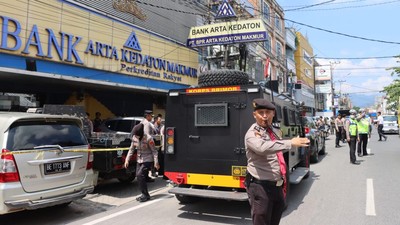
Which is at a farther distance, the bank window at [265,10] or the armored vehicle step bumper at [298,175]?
the bank window at [265,10]

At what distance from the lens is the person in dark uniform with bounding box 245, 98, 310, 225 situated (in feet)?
11.2

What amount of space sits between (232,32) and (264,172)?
14.5 m

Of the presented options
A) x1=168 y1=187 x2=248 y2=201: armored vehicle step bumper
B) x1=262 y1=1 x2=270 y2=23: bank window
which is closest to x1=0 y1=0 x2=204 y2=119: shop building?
x1=168 y1=187 x2=248 y2=201: armored vehicle step bumper

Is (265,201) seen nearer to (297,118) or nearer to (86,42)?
(297,118)

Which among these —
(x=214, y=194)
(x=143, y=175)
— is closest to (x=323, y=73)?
(x=143, y=175)

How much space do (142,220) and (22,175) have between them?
2.01 metres

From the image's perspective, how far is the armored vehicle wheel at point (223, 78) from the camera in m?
6.28

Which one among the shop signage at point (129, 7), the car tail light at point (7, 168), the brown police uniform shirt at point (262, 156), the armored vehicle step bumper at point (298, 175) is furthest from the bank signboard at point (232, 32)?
the brown police uniform shirt at point (262, 156)

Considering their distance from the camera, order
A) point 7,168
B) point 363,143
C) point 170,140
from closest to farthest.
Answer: point 7,168, point 170,140, point 363,143

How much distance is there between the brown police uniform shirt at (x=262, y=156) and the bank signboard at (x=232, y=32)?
13.8 m

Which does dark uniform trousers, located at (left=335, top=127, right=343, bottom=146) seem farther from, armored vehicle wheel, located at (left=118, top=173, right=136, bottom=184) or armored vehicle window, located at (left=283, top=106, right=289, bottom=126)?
armored vehicle wheel, located at (left=118, top=173, right=136, bottom=184)

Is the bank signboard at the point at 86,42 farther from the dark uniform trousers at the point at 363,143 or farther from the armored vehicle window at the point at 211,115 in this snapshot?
the dark uniform trousers at the point at 363,143

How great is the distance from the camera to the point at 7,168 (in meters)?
4.89

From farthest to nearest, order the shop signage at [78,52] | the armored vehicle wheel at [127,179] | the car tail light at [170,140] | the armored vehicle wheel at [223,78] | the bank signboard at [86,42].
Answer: the bank signboard at [86,42] → the shop signage at [78,52] → the armored vehicle wheel at [127,179] → the car tail light at [170,140] → the armored vehicle wheel at [223,78]
